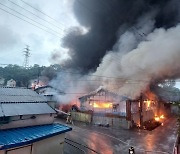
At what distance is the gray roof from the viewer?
40.3ft

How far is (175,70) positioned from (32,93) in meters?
27.5

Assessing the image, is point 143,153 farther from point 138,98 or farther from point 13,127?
point 138,98

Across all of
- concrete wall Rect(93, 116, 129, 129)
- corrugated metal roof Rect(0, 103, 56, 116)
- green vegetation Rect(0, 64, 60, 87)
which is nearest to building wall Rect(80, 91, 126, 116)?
concrete wall Rect(93, 116, 129, 129)

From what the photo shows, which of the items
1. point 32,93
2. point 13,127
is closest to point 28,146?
point 13,127

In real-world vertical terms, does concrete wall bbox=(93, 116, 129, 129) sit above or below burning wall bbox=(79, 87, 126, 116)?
below

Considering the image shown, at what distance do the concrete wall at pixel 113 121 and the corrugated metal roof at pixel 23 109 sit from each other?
1949cm

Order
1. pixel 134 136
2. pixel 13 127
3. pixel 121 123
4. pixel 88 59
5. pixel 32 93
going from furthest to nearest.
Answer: pixel 88 59 → pixel 121 123 → pixel 134 136 → pixel 32 93 → pixel 13 127

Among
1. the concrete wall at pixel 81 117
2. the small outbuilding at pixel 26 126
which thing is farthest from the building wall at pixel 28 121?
the concrete wall at pixel 81 117

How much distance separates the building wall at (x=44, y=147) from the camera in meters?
9.47

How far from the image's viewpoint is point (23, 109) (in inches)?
463

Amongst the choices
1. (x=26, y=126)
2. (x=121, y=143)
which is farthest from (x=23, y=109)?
(x=121, y=143)

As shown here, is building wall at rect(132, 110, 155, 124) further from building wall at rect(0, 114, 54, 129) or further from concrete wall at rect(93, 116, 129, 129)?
building wall at rect(0, 114, 54, 129)

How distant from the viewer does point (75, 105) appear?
39.9 m

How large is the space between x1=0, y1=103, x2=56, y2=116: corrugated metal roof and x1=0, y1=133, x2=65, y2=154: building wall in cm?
188
